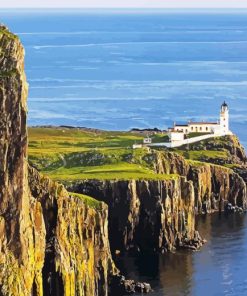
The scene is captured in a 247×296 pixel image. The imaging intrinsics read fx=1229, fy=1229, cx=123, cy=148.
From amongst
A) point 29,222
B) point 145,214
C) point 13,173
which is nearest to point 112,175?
point 145,214

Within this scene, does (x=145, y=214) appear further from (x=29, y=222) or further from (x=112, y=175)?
(x=29, y=222)

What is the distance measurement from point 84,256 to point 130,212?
1503 inches

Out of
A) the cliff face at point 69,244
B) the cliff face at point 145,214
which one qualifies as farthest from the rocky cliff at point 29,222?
the cliff face at point 145,214

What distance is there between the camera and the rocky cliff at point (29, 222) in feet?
391

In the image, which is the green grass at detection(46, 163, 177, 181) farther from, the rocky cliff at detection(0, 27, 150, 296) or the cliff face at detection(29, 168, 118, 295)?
the rocky cliff at detection(0, 27, 150, 296)

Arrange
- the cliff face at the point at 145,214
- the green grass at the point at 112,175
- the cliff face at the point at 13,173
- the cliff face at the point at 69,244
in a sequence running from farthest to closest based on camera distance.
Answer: the green grass at the point at 112,175 < the cliff face at the point at 145,214 < the cliff face at the point at 69,244 < the cliff face at the point at 13,173

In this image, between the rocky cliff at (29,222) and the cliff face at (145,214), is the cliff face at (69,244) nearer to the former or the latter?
the rocky cliff at (29,222)

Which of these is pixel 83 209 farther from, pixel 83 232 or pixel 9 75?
pixel 9 75

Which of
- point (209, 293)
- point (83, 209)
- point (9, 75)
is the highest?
point (9, 75)

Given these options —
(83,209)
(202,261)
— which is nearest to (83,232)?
(83,209)

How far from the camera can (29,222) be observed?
124 metres

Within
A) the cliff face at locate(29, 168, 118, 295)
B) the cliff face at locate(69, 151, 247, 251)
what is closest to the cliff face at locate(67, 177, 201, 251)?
the cliff face at locate(69, 151, 247, 251)

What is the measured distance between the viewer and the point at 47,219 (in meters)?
136

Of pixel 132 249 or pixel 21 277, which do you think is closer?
pixel 21 277
